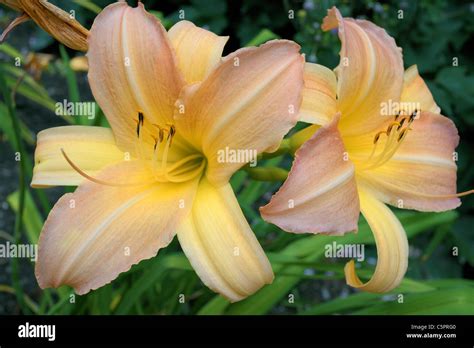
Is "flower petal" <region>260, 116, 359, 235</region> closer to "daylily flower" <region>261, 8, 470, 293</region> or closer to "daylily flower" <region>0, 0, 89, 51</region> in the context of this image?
"daylily flower" <region>261, 8, 470, 293</region>

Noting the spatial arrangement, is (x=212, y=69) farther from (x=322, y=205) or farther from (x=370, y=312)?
(x=370, y=312)

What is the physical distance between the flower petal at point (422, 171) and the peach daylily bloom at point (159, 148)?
0.23 m

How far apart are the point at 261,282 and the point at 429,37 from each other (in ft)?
4.66

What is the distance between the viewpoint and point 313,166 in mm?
760

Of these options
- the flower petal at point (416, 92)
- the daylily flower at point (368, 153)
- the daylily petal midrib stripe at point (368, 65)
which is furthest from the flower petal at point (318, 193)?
the flower petal at point (416, 92)

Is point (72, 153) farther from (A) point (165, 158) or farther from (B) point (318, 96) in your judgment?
(B) point (318, 96)

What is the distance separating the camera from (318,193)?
76cm

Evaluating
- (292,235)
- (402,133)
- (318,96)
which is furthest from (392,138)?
(292,235)

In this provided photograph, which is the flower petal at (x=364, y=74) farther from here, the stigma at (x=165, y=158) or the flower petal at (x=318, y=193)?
the stigma at (x=165, y=158)

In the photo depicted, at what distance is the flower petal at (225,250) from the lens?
792 mm

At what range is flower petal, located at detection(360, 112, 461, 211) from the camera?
0.93 meters

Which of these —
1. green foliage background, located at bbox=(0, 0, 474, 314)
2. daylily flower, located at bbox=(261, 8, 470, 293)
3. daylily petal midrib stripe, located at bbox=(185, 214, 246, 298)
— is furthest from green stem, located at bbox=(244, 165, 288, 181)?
green foliage background, located at bbox=(0, 0, 474, 314)

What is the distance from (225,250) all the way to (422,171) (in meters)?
0.35
